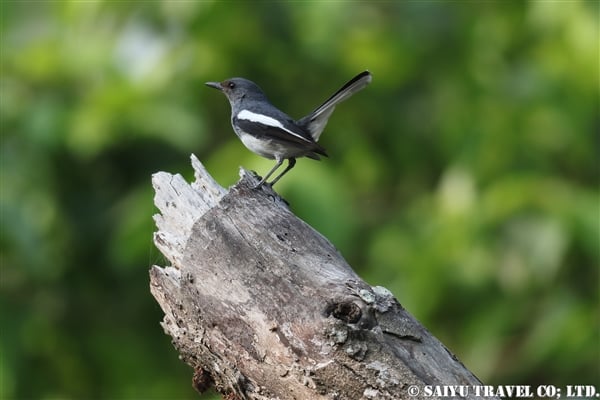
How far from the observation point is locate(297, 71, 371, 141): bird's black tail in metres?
4.92

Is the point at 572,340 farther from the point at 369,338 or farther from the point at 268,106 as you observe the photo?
the point at 369,338

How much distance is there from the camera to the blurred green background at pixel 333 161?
268 inches

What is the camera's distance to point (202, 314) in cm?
345

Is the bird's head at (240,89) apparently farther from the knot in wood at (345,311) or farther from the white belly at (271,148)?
the knot in wood at (345,311)

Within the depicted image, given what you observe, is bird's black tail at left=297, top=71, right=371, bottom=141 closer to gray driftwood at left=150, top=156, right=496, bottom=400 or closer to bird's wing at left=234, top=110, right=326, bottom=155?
bird's wing at left=234, top=110, right=326, bottom=155

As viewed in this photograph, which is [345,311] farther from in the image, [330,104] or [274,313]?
[330,104]

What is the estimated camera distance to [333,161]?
7.73 metres

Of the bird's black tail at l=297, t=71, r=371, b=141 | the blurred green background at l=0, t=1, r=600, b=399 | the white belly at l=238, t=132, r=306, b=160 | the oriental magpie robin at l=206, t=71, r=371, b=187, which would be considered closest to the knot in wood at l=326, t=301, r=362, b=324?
the oriental magpie robin at l=206, t=71, r=371, b=187

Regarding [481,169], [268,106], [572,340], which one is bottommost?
[268,106]

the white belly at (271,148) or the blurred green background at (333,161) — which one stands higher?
the blurred green background at (333,161)

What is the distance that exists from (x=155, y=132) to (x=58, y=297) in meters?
1.91

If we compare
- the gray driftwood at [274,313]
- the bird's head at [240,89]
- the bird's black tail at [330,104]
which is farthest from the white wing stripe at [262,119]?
the gray driftwood at [274,313]

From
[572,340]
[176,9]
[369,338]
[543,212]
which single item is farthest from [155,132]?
[369,338]

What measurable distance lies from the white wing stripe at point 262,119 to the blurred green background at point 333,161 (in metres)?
1.35
